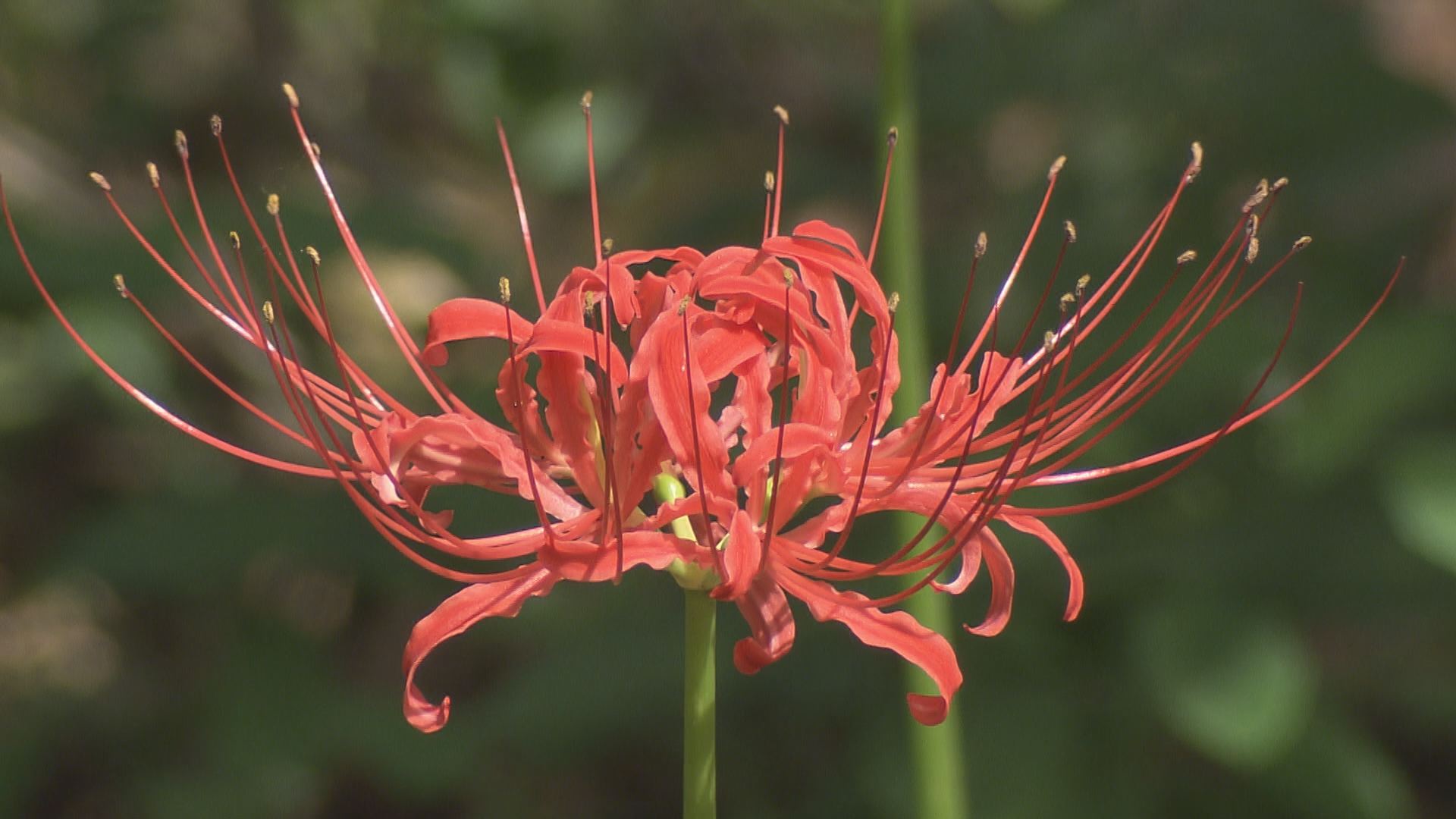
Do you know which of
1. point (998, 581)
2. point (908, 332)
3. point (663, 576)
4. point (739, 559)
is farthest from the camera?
point (663, 576)

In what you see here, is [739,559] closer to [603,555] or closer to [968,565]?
[603,555]

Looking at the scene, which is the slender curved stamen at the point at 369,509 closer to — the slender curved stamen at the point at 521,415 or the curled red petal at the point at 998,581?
the slender curved stamen at the point at 521,415

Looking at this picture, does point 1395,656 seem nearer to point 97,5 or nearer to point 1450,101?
point 1450,101

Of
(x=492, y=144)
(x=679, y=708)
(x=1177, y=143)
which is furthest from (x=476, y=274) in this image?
(x=1177, y=143)

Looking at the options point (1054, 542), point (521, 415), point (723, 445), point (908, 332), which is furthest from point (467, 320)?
point (908, 332)

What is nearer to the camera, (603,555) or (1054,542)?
(603,555)

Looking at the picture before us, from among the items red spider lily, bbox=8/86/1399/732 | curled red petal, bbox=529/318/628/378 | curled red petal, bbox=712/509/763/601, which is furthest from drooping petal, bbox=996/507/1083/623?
curled red petal, bbox=529/318/628/378

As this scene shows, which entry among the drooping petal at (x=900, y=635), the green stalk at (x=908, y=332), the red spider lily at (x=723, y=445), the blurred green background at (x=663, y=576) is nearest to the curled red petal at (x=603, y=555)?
the red spider lily at (x=723, y=445)
